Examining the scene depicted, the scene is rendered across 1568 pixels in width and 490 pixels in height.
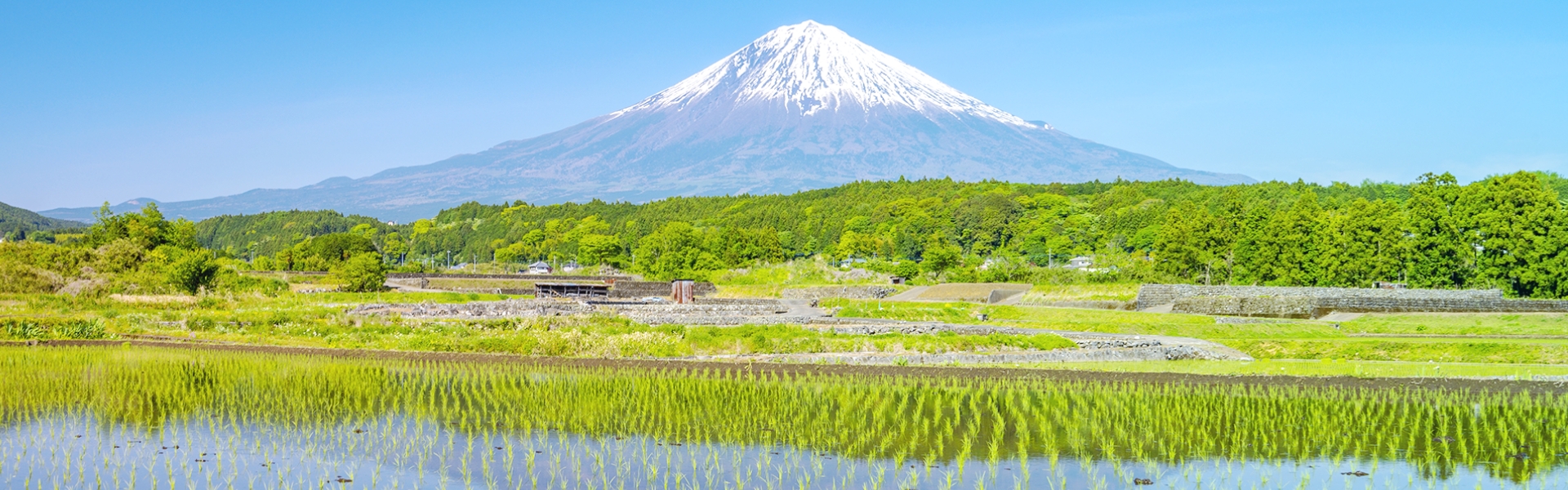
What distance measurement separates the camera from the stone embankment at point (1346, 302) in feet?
127

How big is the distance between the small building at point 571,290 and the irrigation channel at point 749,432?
50192 millimetres

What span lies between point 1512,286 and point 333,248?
102 m

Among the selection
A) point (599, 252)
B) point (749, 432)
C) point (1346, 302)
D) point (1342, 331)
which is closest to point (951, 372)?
point (749, 432)

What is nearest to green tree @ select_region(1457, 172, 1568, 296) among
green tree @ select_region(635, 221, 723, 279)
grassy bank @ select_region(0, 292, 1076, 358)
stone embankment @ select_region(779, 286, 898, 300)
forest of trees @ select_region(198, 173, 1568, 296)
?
forest of trees @ select_region(198, 173, 1568, 296)

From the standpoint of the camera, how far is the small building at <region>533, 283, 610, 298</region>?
235 feet

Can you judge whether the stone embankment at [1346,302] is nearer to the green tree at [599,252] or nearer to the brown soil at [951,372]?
the brown soil at [951,372]

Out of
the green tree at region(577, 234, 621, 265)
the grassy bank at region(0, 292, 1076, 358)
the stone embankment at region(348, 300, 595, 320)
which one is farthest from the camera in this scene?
the green tree at region(577, 234, 621, 265)

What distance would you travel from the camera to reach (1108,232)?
4838 inches

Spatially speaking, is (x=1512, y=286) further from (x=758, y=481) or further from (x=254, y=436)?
(x=254, y=436)

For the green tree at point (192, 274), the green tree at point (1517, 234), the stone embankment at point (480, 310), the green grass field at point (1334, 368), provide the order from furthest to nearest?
the green tree at point (192, 274), the green tree at point (1517, 234), the stone embankment at point (480, 310), the green grass field at point (1334, 368)

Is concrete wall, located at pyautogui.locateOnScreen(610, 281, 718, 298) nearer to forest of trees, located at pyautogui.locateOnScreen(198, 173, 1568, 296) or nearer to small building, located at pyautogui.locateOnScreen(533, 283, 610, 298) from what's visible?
small building, located at pyautogui.locateOnScreen(533, 283, 610, 298)

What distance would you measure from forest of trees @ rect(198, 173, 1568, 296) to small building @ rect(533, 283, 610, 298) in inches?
847

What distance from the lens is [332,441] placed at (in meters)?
13.8

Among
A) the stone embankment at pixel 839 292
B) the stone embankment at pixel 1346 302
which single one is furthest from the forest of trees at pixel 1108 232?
the stone embankment at pixel 839 292
